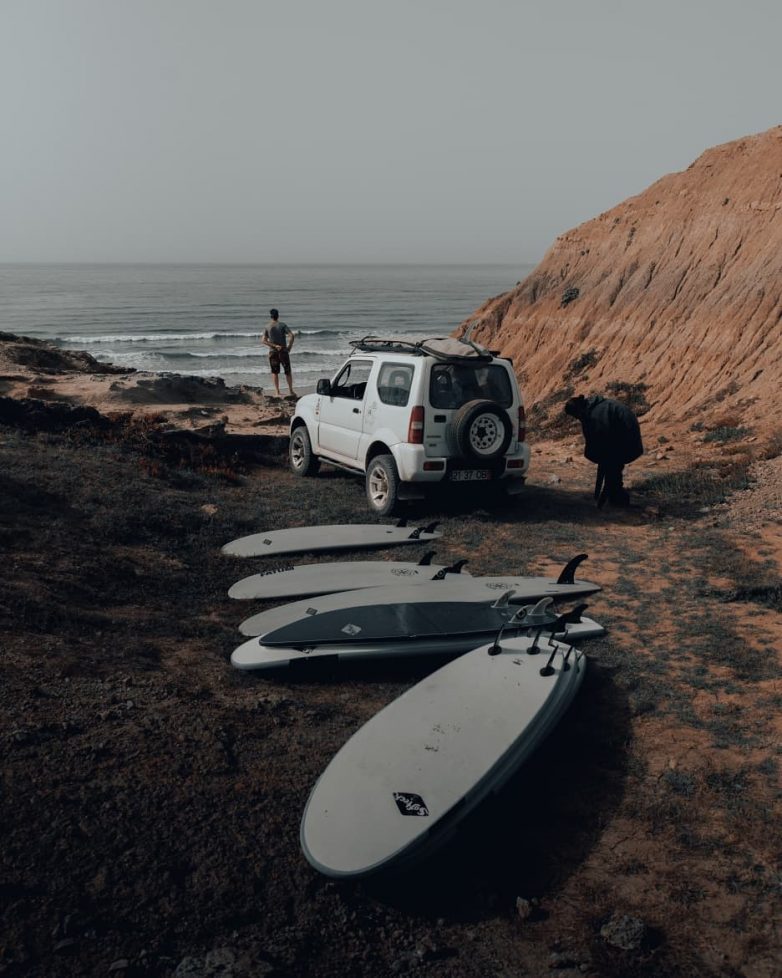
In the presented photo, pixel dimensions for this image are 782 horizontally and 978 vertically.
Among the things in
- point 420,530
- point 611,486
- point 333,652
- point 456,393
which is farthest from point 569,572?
point 611,486

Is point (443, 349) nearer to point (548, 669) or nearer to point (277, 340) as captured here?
point (548, 669)

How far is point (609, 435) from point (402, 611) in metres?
5.45

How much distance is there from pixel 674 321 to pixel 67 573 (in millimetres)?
20049

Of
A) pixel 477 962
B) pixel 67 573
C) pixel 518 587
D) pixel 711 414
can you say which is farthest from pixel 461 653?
pixel 711 414

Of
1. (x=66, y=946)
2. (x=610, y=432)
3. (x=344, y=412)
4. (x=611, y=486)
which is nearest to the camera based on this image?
(x=66, y=946)

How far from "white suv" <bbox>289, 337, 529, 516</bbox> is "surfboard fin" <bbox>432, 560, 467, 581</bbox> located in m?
2.03

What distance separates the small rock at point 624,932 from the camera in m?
3.52

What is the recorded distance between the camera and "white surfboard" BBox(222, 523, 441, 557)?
30.6ft

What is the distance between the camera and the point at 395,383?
34.1ft

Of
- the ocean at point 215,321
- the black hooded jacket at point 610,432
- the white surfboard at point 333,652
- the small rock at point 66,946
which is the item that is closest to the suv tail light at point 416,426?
the black hooded jacket at point 610,432

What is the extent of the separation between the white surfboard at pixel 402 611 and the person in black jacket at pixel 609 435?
351 centimetres

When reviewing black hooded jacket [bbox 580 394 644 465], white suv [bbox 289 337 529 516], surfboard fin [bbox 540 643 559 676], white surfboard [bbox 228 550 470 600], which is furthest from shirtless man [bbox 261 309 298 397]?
surfboard fin [bbox 540 643 559 676]

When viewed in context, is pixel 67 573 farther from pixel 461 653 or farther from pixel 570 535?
pixel 570 535

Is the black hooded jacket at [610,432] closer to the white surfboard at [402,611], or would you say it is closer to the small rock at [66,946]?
the white surfboard at [402,611]
